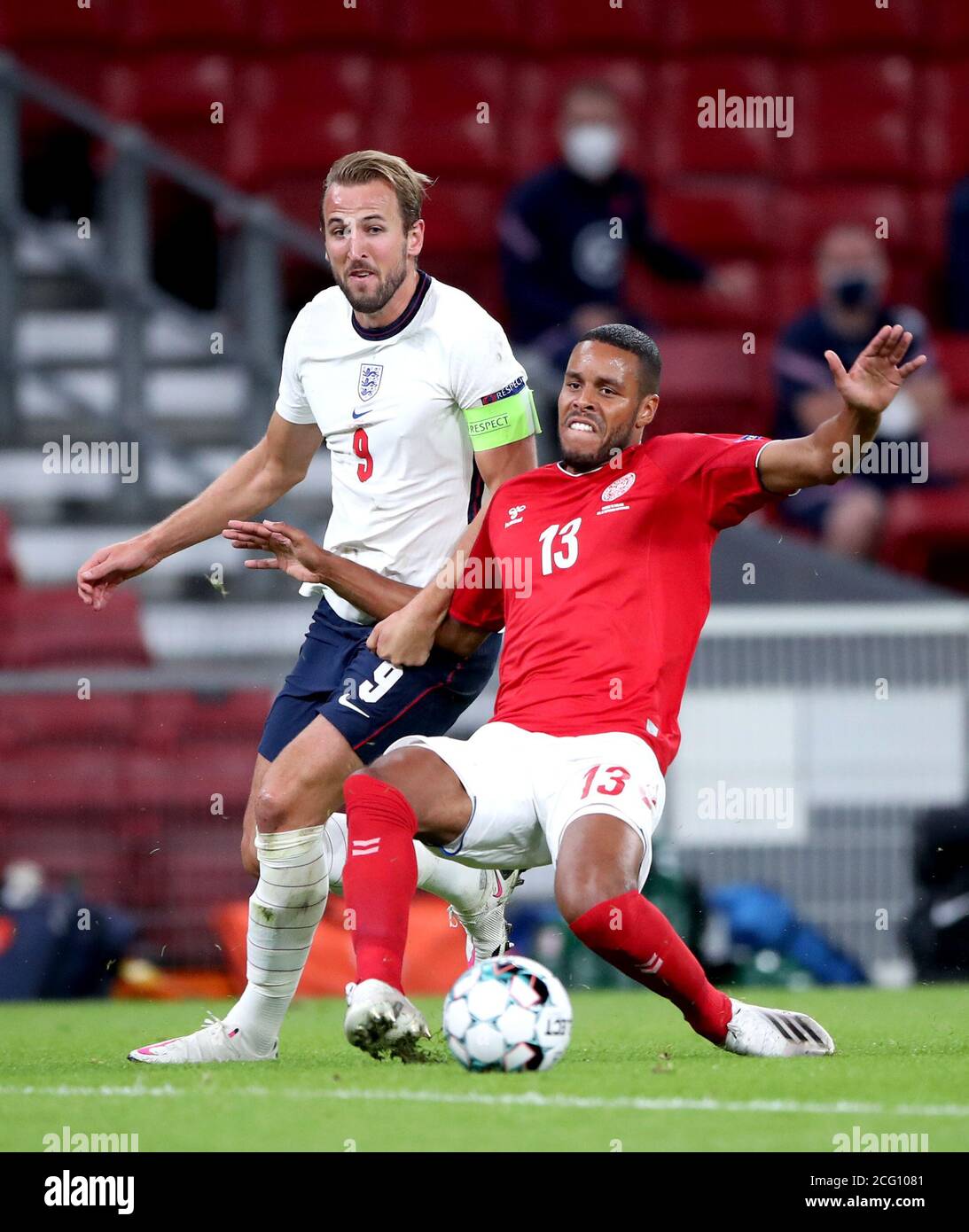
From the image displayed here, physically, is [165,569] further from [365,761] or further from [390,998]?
[390,998]

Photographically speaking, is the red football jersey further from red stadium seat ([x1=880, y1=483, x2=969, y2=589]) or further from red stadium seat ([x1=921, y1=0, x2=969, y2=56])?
red stadium seat ([x1=921, y1=0, x2=969, y2=56])

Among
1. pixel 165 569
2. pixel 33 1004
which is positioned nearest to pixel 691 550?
pixel 33 1004

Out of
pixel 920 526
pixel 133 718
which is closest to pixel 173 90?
pixel 133 718

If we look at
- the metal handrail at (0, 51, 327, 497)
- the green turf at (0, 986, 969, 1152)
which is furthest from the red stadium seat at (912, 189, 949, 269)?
the green turf at (0, 986, 969, 1152)

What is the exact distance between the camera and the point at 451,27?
11992mm

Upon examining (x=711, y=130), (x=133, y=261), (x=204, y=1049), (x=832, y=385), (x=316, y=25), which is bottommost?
(x=204, y=1049)

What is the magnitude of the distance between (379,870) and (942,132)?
8695 mm

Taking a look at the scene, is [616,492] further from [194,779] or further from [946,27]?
[946,27]

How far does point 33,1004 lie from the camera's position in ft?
25.4

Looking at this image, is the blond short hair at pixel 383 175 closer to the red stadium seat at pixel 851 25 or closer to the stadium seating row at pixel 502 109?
the stadium seating row at pixel 502 109

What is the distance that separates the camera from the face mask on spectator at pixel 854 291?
1023 centimetres

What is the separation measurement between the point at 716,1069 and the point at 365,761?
1173mm

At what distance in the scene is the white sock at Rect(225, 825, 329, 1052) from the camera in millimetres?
4973

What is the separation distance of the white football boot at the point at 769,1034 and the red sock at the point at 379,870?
0.77 meters
